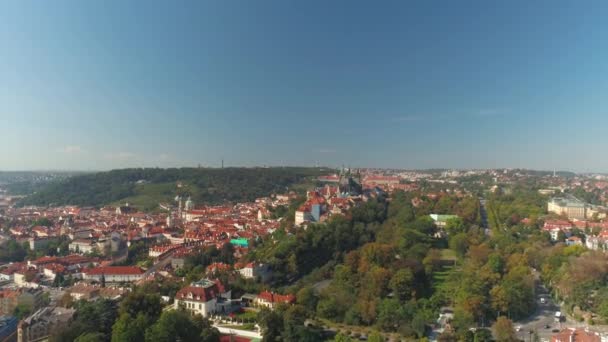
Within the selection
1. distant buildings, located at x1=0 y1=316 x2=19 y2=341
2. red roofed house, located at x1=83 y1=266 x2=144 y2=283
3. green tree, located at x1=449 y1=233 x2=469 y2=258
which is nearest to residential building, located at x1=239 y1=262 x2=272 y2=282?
red roofed house, located at x1=83 y1=266 x2=144 y2=283

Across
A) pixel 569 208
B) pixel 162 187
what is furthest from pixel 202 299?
pixel 162 187

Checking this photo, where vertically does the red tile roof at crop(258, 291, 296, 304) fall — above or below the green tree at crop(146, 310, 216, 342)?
below

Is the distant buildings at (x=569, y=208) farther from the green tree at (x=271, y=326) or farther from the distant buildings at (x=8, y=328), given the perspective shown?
the distant buildings at (x=8, y=328)

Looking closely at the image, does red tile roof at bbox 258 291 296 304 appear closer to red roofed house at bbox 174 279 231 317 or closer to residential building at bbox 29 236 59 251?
red roofed house at bbox 174 279 231 317

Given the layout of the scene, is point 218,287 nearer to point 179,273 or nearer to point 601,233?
point 179,273

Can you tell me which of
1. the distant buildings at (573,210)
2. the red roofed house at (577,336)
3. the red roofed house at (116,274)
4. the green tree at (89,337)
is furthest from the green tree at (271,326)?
the distant buildings at (573,210)

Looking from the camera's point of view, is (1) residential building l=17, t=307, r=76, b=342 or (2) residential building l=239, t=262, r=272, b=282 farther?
(2) residential building l=239, t=262, r=272, b=282

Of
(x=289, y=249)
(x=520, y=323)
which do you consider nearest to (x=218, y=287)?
(x=289, y=249)
